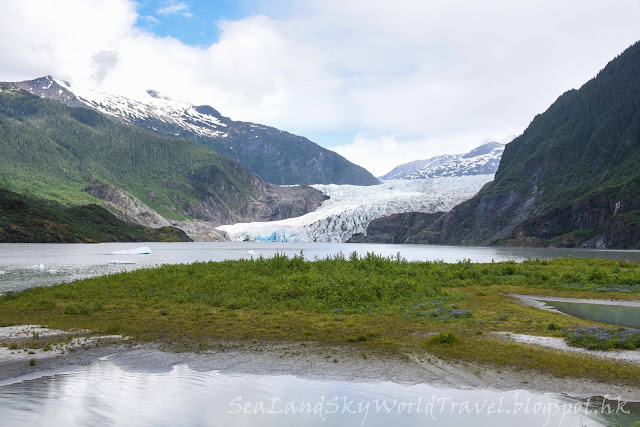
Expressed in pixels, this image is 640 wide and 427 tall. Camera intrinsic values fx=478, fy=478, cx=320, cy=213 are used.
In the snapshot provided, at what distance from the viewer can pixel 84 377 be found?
46.4 feet

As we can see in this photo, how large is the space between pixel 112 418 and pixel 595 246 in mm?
177707

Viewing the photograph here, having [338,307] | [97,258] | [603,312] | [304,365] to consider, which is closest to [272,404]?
[304,365]

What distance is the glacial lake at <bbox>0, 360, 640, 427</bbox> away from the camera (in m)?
11.1

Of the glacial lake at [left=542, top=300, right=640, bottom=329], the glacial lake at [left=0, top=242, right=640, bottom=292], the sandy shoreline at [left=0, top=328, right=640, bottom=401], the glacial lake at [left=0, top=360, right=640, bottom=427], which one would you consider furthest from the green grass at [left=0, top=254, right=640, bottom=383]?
the glacial lake at [left=0, top=242, right=640, bottom=292]

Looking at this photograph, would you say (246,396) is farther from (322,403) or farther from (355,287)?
(355,287)

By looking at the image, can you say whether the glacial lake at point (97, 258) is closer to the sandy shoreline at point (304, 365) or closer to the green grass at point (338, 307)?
the green grass at point (338, 307)

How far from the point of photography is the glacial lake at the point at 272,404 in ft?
36.5

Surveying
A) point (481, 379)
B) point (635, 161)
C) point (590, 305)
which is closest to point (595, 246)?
point (635, 161)

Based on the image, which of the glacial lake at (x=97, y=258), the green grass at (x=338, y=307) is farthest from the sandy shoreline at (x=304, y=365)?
the glacial lake at (x=97, y=258)

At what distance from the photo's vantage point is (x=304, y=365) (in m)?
15.5

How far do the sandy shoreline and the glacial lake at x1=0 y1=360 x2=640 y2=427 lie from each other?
1.90 feet

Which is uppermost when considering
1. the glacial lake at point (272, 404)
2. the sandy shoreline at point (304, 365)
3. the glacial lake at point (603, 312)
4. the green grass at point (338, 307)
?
the green grass at point (338, 307)

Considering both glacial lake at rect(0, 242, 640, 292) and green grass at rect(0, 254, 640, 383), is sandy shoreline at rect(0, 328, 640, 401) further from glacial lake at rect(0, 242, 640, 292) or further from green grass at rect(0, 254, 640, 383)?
glacial lake at rect(0, 242, 640, 292)

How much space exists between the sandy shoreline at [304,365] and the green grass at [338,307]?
0.84m
